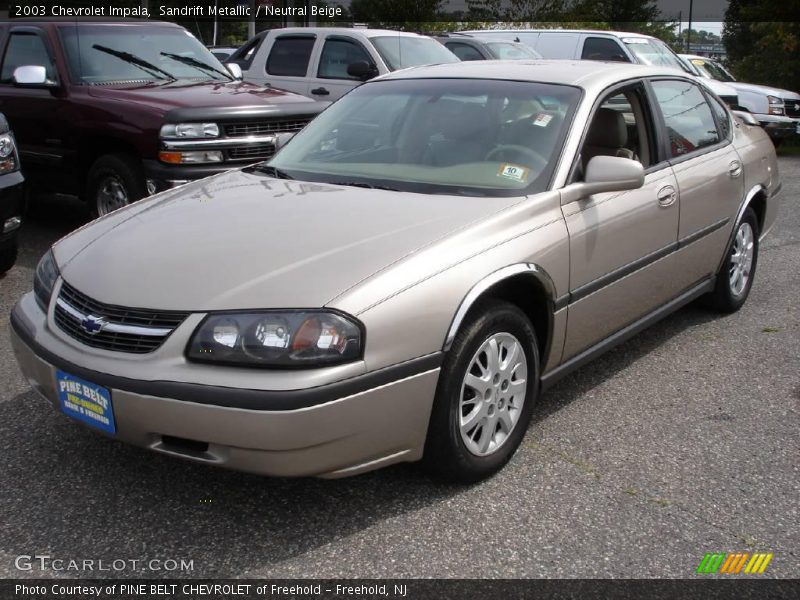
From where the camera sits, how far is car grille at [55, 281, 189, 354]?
2.97 m

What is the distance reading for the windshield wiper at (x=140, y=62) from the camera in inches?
308

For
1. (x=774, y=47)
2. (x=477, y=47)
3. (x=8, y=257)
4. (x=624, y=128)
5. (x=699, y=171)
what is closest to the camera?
(x=624, y=128)

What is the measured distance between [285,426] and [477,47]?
11793mm

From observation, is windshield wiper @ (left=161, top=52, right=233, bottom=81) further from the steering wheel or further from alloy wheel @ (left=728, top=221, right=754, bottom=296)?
the steering wheel

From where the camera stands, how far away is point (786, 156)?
1542 centimetres

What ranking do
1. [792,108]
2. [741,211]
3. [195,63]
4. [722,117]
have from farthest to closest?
[792,108] < [195,63] < [722,117] < [741,211]

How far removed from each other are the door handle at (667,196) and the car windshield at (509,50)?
981cm

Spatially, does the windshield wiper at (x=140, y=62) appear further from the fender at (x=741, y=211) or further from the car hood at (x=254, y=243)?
the fender at (x=741, y=211)

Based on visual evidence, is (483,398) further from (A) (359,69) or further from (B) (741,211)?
(A) (359,69)

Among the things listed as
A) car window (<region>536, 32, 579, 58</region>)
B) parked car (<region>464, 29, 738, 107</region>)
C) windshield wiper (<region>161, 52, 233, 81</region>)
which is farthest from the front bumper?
car window (<region>536, 32, 579, 58</region>)

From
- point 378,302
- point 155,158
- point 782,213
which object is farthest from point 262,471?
point 782,213

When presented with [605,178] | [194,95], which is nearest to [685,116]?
[605,178]

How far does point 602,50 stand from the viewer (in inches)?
565

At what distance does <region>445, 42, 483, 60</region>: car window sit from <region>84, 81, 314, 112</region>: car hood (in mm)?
6419
